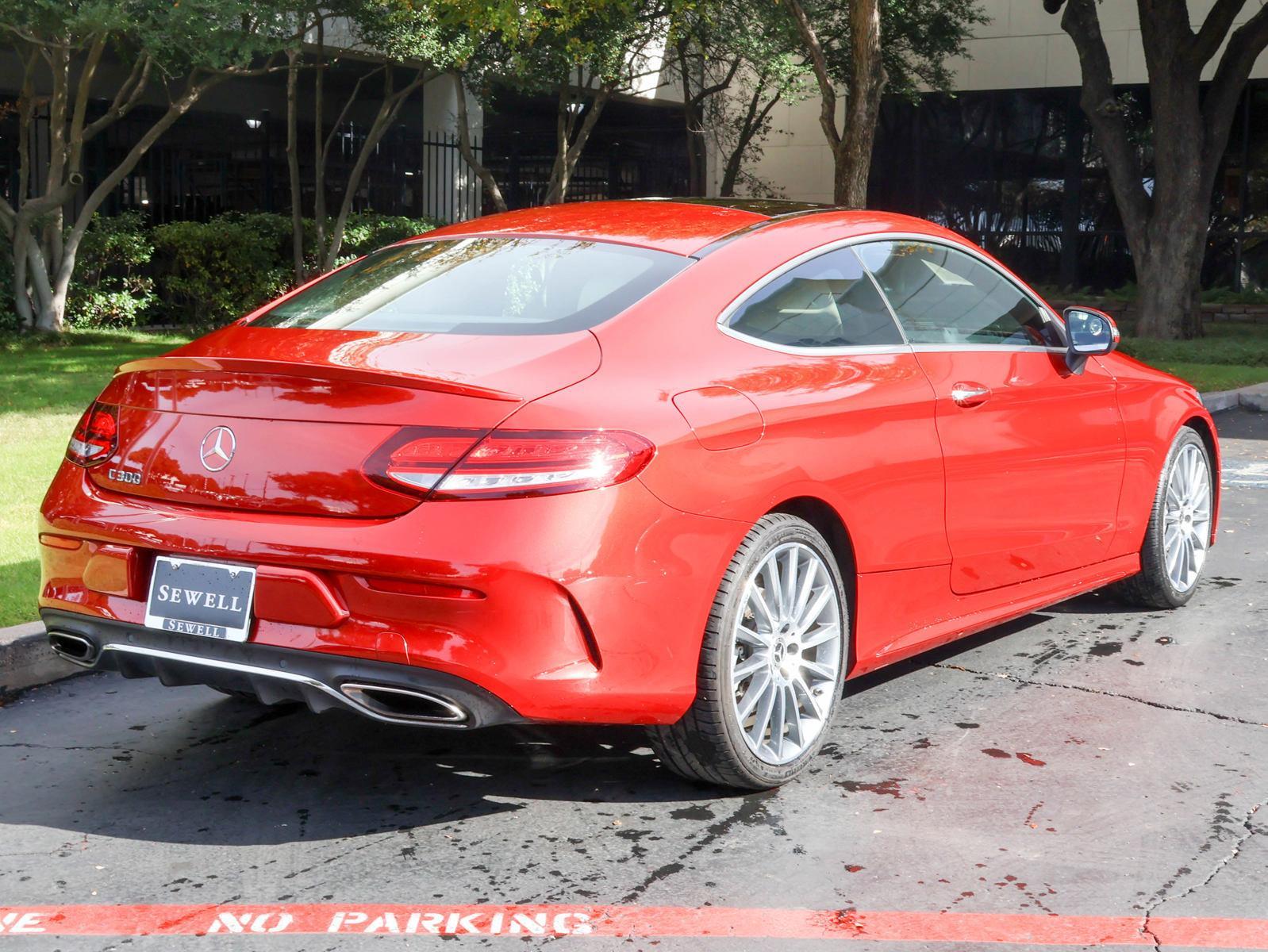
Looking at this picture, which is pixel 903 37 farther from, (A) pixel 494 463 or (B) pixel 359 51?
(A) pixel 494 463

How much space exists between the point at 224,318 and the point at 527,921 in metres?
17.7

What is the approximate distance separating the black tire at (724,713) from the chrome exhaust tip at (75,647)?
146cm

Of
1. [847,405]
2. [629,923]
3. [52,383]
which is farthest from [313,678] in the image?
[52,383]

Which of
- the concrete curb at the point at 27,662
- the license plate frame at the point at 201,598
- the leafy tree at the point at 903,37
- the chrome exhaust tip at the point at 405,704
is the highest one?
the leafy tree at the point at 903,37

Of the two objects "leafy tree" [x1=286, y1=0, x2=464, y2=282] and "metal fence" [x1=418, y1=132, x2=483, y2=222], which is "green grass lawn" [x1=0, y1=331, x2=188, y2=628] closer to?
"leafy tree" [x1=286, y1=0, x2=464, y2=282]

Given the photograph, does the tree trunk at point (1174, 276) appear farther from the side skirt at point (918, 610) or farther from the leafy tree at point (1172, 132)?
the side skirt at point (918, 610)

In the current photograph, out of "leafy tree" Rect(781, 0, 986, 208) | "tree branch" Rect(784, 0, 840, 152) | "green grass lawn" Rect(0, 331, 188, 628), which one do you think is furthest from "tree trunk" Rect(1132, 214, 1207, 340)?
"green grass lawn" Rect(0, 331, 188, 628)

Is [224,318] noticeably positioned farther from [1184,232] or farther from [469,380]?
[469,380]

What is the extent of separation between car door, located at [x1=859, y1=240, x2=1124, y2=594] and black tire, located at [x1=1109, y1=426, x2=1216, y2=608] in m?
0.46

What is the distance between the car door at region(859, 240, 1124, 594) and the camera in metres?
4.76

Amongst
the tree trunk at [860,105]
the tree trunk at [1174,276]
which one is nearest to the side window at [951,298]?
the tree trunk at [860,105]

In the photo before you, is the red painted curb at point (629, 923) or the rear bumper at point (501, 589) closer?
the red painted curb at point (629, 923)

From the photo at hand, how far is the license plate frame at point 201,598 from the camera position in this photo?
11.8 ft

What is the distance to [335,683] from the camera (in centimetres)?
354
